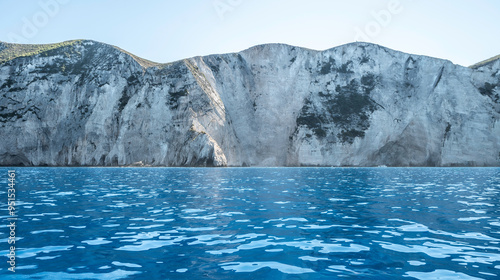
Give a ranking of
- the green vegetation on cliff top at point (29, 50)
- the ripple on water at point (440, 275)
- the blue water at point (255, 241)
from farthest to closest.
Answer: the green vegetation on cliff top at point (29, 50)
the blue water at point (255, 241)
the ripple on water at point (440, 275)

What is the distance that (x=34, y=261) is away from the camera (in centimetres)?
756

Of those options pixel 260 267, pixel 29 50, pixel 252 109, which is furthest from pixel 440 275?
pixel 29 50

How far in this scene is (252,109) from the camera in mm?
107375

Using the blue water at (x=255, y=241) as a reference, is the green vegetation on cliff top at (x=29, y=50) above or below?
above

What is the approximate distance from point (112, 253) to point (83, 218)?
18.5 feet

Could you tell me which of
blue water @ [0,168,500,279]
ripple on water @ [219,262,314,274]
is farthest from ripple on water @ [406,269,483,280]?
ripple on water @ [219,262,314,274]

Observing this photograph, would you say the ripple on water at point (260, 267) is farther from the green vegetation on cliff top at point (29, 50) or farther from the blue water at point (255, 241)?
the green vegetation on cliff top at point (29, 50)

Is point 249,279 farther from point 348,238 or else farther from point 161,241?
point 348,238

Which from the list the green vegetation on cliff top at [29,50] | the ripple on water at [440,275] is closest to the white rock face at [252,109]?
the green vegetation on cliff top at [29,50]

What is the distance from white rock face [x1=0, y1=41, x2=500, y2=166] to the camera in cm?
8988

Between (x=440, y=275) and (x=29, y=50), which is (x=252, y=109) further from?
(x=440, y=275)

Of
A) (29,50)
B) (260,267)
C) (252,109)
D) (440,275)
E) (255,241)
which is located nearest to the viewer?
(440,275)

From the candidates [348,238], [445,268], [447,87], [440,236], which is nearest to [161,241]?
[348,238]

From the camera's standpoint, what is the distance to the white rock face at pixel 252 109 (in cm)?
8988
